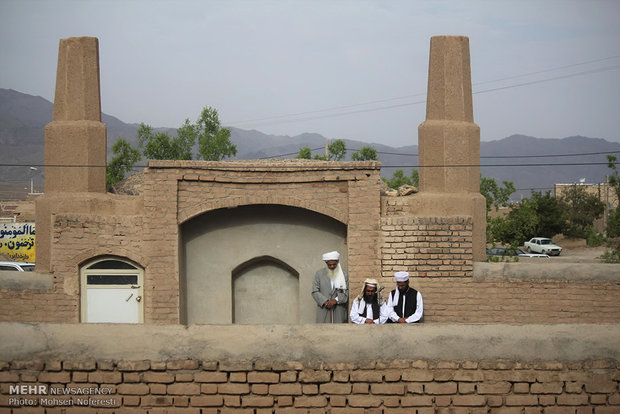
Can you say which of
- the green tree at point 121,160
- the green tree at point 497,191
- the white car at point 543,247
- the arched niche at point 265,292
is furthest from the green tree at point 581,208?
the arched niche at point 265,292

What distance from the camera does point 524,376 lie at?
190 inches

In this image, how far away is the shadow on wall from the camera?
10117 millimetres

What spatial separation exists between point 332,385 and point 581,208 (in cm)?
5302

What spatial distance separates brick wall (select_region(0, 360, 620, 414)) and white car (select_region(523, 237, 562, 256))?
Answer: 127 feet

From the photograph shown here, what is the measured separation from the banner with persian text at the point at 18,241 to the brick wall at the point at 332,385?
1165 inches

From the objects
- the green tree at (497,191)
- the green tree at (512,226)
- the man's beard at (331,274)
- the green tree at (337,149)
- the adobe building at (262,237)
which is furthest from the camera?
the green tree at (337,149)

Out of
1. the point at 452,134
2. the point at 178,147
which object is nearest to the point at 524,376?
the point at 452,134

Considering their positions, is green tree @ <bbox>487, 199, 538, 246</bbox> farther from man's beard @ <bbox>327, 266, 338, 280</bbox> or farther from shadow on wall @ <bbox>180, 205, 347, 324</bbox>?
man's beard @ <bbox>327, 266, 338, 280</bbox>

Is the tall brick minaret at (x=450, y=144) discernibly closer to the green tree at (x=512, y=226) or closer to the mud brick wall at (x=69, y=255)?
the mud brick wall at (x=69, y=255)

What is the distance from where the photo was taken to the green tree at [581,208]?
5172cm

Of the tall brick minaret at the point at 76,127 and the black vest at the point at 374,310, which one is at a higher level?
the tall brick minaret at the point at 76,127

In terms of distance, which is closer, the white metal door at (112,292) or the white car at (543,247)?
the white metal door at (112,292)

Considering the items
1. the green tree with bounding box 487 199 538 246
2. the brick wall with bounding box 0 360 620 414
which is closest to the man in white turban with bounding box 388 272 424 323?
the brick wall with bounding box 0 360 620 414

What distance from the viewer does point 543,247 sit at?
1645 inches
